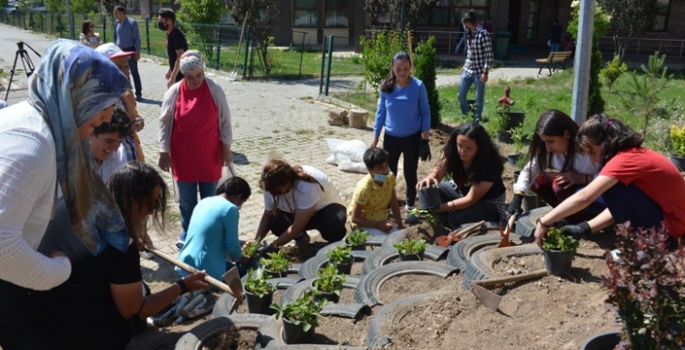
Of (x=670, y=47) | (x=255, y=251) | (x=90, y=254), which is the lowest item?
(x=255, y=251)

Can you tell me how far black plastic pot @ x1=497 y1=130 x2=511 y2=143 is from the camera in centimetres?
941

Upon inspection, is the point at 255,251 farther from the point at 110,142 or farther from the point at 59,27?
the point at 59,27

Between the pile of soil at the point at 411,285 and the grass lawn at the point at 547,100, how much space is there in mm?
5747

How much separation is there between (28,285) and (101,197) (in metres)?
0.49

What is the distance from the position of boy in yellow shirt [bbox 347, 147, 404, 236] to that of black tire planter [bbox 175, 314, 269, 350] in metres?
2.35

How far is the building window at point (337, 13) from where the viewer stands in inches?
1089

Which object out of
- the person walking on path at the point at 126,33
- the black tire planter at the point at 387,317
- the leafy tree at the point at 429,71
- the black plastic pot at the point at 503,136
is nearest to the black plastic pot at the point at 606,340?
the black tire planter at the point at 387,317

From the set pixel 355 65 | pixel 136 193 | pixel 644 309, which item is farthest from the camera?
pixel 355 65

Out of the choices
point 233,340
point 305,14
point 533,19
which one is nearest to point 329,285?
point 233,340

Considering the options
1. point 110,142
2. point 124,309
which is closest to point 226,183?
point 110,142

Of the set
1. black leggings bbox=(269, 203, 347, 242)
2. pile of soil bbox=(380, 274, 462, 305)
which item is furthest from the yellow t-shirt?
pile of soil bbox=(380, 274, 462, 305)

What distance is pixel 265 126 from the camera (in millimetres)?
11391

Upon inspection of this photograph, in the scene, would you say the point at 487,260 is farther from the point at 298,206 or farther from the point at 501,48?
the point at 501,48

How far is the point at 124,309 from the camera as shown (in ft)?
9.98
